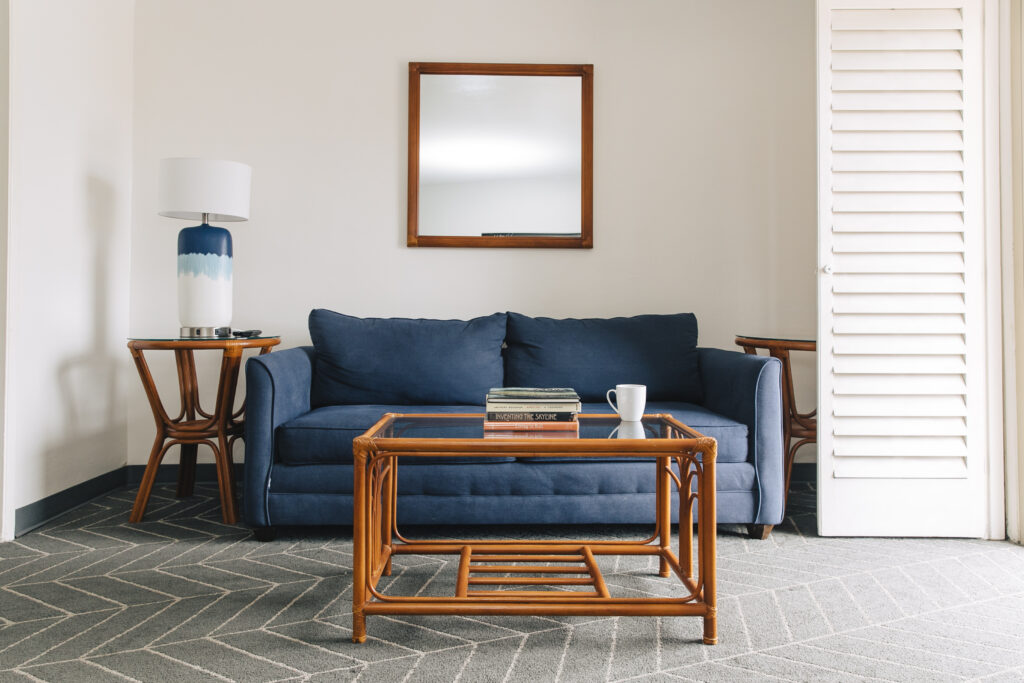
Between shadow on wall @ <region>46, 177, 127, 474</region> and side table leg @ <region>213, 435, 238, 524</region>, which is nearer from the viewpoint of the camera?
side table leg @ <region>213, 435, 238, 524</region>

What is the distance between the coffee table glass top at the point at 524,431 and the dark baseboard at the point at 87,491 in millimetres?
1560

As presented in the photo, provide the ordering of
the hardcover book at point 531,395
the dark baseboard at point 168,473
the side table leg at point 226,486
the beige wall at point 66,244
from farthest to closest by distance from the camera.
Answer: the dark baseboard at point 168,473 → the side table leg at point 226,486 → the beige wall at point 66,244 → the hardcover book at point 531,395

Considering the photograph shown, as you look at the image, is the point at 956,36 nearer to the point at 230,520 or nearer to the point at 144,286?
the point at 230,520

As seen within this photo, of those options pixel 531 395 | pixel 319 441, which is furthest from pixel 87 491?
pixel 531 395

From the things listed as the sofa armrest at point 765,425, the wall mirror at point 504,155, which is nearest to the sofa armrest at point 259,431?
the wall mirror at point 504,155

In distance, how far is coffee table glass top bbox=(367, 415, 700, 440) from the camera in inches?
63.0

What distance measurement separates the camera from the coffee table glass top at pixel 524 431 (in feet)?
5.25

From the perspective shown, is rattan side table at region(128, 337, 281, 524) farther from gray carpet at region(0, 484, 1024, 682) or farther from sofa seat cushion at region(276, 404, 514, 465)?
sofa seat cushion at region(276, 404, 514, 465)

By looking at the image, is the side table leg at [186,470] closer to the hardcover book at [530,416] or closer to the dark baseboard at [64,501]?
the dark baseboard at [64,501]

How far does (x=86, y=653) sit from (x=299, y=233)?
214cm

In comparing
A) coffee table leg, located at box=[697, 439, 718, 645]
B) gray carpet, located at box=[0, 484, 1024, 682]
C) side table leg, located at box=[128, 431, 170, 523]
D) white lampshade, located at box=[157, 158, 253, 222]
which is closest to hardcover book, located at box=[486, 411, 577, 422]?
coffee table leg, located at box=[697, 439, 718, 645]

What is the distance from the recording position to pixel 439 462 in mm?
2303

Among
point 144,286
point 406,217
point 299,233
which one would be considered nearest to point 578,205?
point 406,217

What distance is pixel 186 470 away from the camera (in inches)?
115
